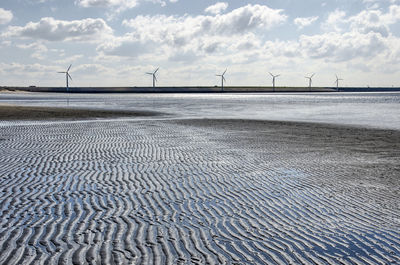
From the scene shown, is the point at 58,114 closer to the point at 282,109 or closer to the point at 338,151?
the point at 282,109

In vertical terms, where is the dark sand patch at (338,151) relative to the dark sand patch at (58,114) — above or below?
below

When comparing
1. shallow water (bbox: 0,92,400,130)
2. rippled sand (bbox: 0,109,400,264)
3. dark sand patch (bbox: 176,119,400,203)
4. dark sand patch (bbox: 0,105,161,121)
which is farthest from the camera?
dark sand patch (bbox: 0,105,161,121)

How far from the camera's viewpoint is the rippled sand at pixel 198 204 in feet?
22.7

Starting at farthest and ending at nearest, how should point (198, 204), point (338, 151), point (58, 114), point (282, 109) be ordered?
point (282, 109), point (58, 114), point (338, 151), point (198, 204)

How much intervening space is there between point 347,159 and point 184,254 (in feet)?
39.5

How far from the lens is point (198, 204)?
32.8 ft

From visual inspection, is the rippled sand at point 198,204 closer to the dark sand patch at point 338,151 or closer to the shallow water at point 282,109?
the dark sand patch at point 338,151

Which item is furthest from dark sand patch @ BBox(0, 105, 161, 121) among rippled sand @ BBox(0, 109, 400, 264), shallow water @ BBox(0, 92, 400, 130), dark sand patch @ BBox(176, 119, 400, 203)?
rippled sand @ BBox(0, 109, 400, 264)

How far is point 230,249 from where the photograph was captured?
7043 mm

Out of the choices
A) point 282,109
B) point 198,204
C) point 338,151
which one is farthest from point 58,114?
point 198,204

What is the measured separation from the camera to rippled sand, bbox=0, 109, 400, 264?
6918mm

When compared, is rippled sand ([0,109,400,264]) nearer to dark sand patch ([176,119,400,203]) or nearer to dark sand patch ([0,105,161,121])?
dark sand patch ([176,119,400,203])

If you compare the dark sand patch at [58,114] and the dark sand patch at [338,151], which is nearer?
the dark sand patch at [338,151]

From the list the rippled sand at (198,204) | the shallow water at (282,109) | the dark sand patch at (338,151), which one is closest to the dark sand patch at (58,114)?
the shallow water at (282,109)
